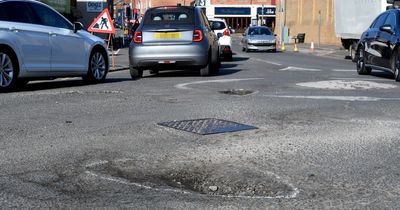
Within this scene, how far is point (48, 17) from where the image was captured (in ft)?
36.8

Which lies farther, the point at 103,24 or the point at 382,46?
the point at 103,24

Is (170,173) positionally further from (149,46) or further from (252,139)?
(149,46)

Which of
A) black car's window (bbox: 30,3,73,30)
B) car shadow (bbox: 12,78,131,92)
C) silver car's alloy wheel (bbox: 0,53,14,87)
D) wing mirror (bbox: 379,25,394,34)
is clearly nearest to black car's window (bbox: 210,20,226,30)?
wing mirror (bbox: 379,25,394,34)

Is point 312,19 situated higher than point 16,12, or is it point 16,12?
point 312,19

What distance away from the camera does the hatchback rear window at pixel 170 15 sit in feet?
45.9

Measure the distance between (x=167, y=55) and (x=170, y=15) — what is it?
3.89 feet

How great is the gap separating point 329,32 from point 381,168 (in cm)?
4519

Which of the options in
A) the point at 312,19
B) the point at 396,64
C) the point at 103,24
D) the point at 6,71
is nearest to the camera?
the point at 6,71

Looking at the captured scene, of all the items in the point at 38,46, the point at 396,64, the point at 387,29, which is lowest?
the point at 396,64

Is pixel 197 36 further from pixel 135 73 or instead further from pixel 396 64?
pixel 396 64

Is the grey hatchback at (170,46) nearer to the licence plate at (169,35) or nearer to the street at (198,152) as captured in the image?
the licence plate at (169,35)

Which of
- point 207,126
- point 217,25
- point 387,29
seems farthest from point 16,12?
point 217,25

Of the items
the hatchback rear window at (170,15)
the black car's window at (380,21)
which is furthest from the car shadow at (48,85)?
the black car's window at (380,21)

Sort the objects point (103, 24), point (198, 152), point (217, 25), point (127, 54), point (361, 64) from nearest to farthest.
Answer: point (198, 152) < point (361, 64) < point (217, 25) < point (103, 24) < point (127, 54)
